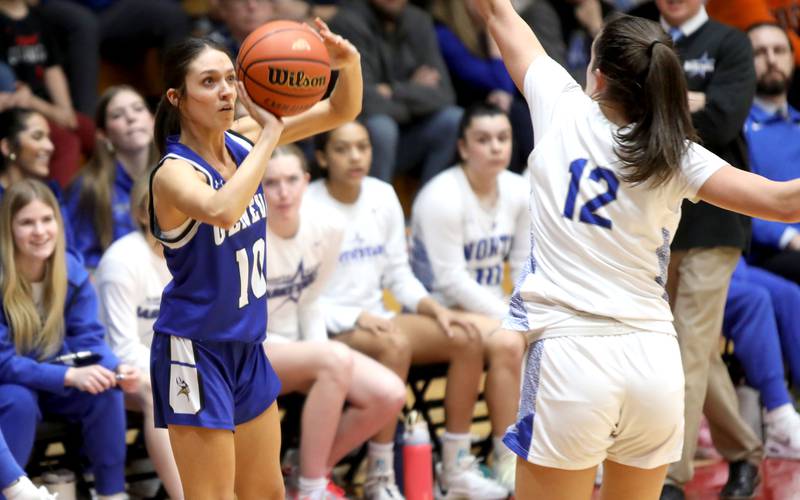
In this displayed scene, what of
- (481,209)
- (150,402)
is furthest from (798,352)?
(150,402)

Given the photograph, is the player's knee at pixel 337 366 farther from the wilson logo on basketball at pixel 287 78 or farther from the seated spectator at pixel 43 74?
the seated spectator at pixel 43 74

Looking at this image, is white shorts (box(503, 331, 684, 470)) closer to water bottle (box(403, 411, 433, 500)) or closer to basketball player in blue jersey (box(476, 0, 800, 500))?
basketball player in blue jersey (box(476, 0, 800, 500))

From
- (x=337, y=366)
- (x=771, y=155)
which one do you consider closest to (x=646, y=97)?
(x=337, y=366)

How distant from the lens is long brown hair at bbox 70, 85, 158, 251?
557 centimetres

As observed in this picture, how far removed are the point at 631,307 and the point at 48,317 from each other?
262cm

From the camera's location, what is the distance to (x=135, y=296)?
503 centimetres

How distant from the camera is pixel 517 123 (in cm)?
736

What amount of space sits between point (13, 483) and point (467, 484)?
199cm

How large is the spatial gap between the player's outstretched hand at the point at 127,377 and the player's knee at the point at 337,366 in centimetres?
76

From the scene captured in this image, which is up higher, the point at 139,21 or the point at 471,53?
the point at 139,21

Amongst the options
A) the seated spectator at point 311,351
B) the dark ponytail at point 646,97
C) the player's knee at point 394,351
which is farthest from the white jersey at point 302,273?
the dark ponytail at point 646,97

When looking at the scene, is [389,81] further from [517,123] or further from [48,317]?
[48,317]

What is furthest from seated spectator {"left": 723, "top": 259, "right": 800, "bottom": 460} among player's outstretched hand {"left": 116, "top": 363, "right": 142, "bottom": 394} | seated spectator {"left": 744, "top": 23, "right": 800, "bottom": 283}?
player's outstretched hand {"left": 116, "top": 363, "right": 142, "bottom": 394}

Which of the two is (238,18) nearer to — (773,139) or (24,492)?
(773,139)
